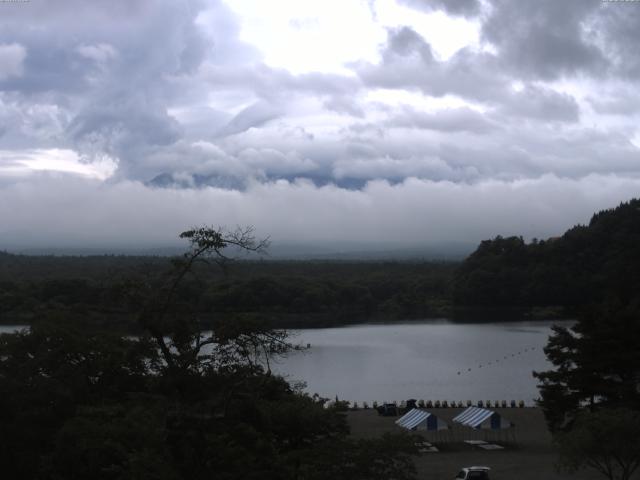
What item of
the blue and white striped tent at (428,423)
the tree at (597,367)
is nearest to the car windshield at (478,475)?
the tree at (597,367)

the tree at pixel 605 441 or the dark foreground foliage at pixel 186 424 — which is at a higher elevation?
the dark foreground foliage at pixel 186 424

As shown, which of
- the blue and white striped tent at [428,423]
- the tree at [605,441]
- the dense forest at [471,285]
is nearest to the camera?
the tree at [605,441]

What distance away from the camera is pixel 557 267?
68.2m

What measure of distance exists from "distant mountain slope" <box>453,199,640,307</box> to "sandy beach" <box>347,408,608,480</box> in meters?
42.8

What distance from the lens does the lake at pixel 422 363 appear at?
31000mm

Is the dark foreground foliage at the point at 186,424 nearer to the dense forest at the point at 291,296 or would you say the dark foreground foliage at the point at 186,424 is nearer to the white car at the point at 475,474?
the white car at the point at 475,474

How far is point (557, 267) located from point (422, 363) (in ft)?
112

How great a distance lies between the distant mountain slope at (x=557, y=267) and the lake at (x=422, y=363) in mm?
12927

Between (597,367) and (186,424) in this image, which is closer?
(186,424)

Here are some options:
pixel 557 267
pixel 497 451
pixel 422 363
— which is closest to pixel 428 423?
pixel 497 451

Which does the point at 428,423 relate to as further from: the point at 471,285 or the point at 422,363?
the point at 471,285

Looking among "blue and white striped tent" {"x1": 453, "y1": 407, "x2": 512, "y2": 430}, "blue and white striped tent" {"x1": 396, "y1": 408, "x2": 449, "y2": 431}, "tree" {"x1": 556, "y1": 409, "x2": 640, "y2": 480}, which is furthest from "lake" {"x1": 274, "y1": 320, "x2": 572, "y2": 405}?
"tree" {"x1": 556, "y1": 409, "x2": 640, "y2": 480}

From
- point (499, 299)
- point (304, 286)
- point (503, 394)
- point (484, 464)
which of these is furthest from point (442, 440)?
point (499, 299)

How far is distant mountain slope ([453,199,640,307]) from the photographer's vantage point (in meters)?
65.7
